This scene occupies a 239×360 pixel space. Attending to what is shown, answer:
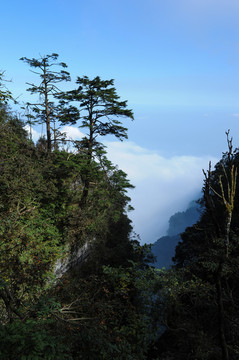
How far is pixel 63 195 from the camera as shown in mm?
16422

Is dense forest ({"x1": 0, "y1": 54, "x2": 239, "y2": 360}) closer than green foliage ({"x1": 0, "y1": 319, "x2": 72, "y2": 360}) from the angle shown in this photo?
No

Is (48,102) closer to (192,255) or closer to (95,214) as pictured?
(95,214)

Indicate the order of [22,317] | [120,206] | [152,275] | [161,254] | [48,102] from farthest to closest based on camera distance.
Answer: [161,254]
[120,206]
[48,102]
[152,275]
[22,317]

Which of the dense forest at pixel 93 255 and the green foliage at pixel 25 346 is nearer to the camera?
the green foliage at pixel 25 346

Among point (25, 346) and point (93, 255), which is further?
point (93, 255)

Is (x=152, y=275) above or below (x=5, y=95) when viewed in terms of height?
below

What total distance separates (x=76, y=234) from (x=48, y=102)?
35.5 ft

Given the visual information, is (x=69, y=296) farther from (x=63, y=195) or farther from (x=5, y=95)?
(x=63, y=195)

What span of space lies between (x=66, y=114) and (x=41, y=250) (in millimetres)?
10553

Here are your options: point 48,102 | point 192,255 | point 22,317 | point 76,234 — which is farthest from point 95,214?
point 22,317

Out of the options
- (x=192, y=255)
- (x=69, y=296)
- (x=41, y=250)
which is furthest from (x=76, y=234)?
(x=192, y=255)

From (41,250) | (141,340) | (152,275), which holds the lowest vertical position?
(141,340)

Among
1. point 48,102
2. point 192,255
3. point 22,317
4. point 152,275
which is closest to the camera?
point 22,317

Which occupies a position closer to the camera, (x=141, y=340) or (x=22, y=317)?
(x=22, y=317)
